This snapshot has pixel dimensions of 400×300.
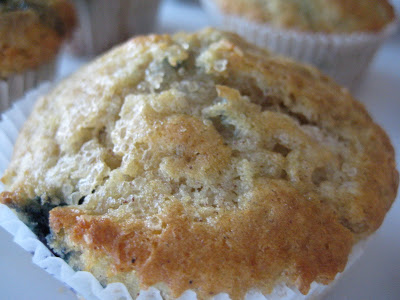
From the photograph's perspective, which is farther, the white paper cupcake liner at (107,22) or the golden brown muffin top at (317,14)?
the white paper cupcake liner at (107,22)

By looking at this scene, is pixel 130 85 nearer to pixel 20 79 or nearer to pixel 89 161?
pixel 89 161

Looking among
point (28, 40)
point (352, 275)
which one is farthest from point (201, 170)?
point (28, 40)

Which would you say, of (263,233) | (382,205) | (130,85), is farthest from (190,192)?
(382,205)

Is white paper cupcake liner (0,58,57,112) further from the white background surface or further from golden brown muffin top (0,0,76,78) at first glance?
the white background surface

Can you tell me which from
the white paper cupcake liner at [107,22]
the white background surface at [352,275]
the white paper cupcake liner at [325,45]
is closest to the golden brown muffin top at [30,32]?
the white paper cupcake liner at [107,22]

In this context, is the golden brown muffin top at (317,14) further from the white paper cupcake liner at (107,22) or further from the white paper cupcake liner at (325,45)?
the white paper cupcake liner at (107,22)

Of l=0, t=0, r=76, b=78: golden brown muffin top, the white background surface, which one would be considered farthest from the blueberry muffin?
the white background surface
